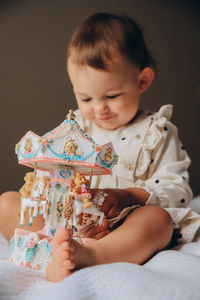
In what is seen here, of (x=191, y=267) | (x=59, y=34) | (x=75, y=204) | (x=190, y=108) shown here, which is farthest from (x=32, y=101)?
(x=191, y=267)

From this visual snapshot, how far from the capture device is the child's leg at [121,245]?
26.5 inches

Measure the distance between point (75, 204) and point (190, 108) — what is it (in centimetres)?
164

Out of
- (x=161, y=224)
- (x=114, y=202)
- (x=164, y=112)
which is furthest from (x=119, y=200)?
(x=164, y=112)

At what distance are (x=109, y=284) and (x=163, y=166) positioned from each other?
2.36 ft

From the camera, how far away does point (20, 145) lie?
863 mm

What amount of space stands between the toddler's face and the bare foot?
0.61 meters

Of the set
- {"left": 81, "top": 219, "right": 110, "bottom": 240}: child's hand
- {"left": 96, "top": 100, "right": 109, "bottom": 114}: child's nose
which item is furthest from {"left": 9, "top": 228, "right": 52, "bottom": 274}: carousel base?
{"left": 96, "top": 100, "right": 109, "bottom": 114}: child's nose

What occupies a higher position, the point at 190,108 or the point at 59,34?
the point at 59,34

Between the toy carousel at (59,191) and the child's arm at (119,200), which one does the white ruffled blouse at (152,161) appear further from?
the toy carousel at (59,191)

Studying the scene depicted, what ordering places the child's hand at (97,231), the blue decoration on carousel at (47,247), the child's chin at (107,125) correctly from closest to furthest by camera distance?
the blue decoration on carousel at (47,247) < the child's hand at (97,231) < the child's chin at (107,125)

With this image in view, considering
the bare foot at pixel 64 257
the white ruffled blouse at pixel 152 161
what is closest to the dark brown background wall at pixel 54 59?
the white ruffled blouse at pixel 152 161

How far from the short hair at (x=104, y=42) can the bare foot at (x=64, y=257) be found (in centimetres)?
66

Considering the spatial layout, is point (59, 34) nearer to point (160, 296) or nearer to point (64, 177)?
point (64, 177)

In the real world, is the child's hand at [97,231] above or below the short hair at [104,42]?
below
